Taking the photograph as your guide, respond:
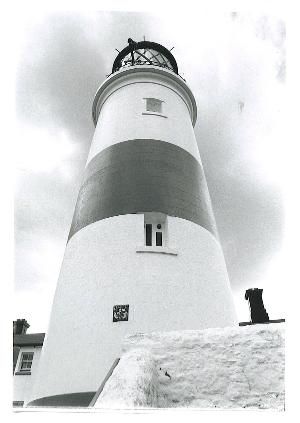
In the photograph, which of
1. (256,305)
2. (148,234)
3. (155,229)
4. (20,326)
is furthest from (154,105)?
Answer: (20,326)

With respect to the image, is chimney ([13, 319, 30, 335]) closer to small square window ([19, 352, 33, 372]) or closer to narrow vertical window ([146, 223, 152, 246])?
small square window ([19, 352, 33, 372])

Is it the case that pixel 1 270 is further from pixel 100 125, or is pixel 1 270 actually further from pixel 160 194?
pixel 100 125

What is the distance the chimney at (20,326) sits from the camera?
17.2 meters

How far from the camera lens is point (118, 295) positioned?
6.53m

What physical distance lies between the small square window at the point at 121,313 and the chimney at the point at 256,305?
20.7 ft

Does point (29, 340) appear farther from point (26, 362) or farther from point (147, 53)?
point (147, 53)

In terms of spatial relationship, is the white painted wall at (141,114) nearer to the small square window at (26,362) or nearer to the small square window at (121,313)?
the small square window at (121,313)

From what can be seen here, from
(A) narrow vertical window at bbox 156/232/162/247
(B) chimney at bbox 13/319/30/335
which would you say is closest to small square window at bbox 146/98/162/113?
(A) narrow vertical window at bbox 156/232/162/247

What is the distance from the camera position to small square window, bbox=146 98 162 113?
31.8 feet

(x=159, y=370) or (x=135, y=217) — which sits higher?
(x=135, y=217)

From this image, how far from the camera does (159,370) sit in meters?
3.99

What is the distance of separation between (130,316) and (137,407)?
342cm

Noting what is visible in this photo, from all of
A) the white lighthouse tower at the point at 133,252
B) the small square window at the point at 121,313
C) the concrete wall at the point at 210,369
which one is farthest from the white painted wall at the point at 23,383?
the concrete wall at the point at 210,369

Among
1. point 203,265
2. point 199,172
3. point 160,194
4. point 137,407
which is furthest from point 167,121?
point 137,407
